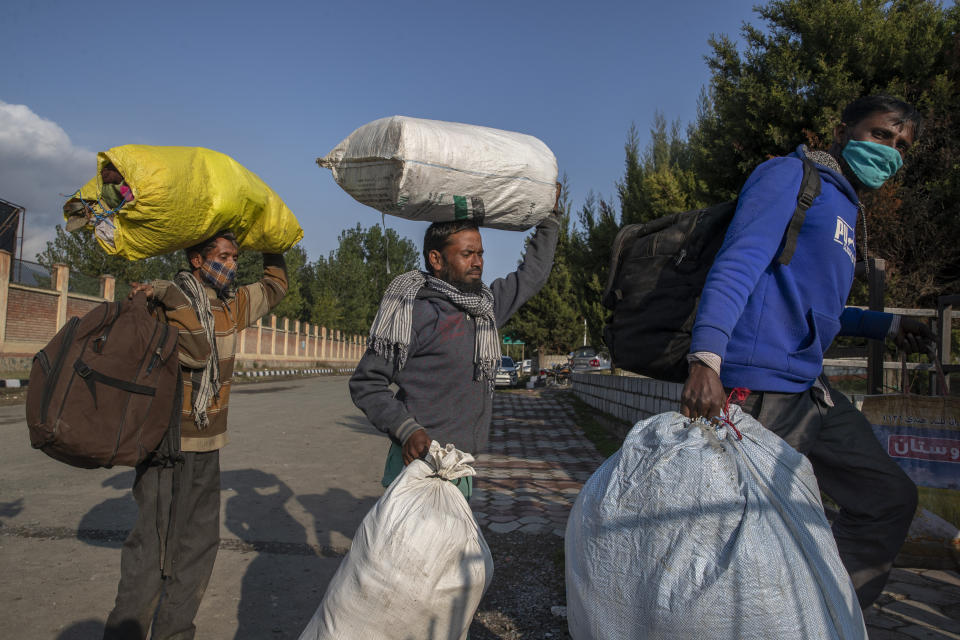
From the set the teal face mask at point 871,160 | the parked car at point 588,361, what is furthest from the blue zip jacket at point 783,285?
the parked car at point 588,361

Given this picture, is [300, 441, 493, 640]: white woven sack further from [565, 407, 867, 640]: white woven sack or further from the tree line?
the tree line

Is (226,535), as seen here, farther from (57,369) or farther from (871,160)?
(871,160)

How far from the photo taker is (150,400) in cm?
244

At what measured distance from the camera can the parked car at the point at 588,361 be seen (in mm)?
21638

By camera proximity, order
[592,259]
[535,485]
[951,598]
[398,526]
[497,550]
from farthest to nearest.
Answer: [592,259] → [535,485] → [497,550] → [951,598] → [398,526]

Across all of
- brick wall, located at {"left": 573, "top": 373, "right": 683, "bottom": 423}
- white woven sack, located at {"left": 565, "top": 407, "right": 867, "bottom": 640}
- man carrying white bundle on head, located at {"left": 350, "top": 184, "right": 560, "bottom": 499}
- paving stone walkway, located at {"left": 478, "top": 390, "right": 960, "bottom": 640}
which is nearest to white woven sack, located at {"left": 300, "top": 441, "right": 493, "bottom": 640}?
man carrying white bundle on head, located at {"left": 350, "top": 184, "right": 560, "bottom": 499}

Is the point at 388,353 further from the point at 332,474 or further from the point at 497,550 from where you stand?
the point at 332,474

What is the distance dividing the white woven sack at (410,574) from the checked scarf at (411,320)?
49cm

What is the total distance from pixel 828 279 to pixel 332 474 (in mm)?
5599

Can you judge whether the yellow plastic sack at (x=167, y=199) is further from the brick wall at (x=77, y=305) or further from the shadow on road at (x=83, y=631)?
the brick wall at (x=77, y=305)

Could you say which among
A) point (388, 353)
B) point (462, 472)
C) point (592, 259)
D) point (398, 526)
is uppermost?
point (592, 259)

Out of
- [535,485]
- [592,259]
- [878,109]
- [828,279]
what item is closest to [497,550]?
[535,485]

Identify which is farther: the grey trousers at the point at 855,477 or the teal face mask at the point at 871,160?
the teal face mask at the point at 871,160

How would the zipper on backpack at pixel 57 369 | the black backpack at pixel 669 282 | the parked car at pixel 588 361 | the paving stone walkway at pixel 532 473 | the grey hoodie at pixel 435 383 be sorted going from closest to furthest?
the black backpack at pixel 669 282 → the zipper on backpack at pixel 57 369 → the grey hoodie at pixel 435 383 → the paving stone walkway at pixel 532 473 → the parked car at pixel 588 361
